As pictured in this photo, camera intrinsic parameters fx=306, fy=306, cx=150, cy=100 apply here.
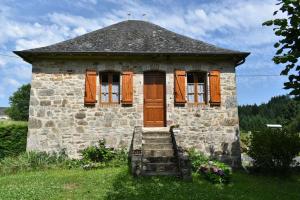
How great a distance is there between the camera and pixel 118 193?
6.89m

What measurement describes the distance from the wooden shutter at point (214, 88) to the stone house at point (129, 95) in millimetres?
37

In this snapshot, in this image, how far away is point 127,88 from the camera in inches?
443

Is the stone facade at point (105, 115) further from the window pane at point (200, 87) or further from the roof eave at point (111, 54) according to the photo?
the window pane at point (200, 87)

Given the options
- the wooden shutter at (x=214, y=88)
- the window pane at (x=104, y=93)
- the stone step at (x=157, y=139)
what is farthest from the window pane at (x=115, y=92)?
the wooden shutter at (x=214, y=88)

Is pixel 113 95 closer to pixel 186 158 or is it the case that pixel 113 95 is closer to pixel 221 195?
pixel 186 158

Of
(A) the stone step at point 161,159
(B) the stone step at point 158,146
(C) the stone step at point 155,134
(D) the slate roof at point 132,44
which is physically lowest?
(A) the stone step at point 161,159

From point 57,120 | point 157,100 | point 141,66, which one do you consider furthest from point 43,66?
point 157,100

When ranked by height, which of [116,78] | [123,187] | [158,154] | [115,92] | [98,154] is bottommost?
[123,187]

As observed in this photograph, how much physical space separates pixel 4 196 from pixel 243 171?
770cm

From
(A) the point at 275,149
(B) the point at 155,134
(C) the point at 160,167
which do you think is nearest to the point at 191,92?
(B) the point at 155,134

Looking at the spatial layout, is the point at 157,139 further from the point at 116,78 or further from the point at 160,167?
the point at 116,78

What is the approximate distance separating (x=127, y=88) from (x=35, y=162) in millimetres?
4069

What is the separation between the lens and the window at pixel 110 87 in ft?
37.7

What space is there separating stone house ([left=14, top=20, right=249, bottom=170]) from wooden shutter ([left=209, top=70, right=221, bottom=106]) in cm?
4
